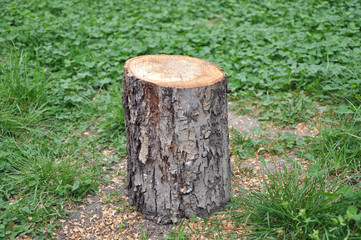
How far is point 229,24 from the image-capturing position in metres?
6.34

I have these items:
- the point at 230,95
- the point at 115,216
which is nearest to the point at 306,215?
the point at 115,216

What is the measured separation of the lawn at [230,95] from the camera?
2.50m

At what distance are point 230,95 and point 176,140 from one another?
7.05 ft

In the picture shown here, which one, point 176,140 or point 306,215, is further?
point 176,140

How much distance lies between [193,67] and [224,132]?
1.89 feet

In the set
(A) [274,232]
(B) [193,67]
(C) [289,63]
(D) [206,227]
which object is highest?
(B) [193,67]

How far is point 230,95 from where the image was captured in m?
4.47

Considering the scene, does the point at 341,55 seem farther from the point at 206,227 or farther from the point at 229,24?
the point at 206,227

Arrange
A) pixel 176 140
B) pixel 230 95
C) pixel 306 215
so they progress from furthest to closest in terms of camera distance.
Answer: pixel 230 95 < pixel 176 140 < pixel 306 215

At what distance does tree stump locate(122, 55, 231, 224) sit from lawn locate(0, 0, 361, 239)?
0.20 m

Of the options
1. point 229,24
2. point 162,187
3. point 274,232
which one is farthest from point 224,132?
point 229,24

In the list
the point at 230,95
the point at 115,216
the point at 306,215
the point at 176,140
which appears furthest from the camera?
the point at 230,95

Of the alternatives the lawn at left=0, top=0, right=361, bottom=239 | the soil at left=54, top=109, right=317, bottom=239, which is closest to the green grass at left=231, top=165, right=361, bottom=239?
the lawn at left=0, top=0, right=361, bottom=239

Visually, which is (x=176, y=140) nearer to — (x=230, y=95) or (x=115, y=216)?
(x=115, y=216)
